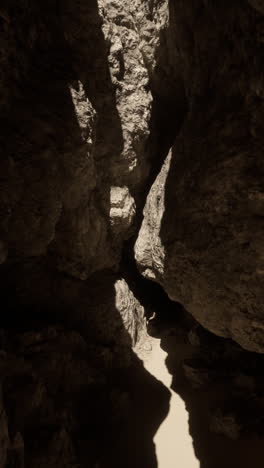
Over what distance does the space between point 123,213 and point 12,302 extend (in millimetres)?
2785

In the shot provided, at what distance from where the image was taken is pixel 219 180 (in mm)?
3693

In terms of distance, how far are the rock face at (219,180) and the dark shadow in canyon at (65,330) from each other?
5.12 feet

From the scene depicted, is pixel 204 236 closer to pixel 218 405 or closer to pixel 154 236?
pixel 154 236

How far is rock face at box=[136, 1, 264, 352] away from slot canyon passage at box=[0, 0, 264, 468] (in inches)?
0.9

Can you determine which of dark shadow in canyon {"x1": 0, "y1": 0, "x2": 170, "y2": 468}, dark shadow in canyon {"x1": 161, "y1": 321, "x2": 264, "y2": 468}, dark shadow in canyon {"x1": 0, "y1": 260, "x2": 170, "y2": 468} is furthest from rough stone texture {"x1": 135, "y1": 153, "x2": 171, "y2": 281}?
dark shadow in canyon {"x1": 161, "y1": 321, "x2": 264, "y2": 468}

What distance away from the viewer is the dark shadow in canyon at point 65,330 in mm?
4078

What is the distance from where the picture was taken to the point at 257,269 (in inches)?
137

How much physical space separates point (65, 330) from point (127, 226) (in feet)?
8.12

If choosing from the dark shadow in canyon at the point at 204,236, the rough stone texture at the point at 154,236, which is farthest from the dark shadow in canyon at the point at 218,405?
the rough stone texture at the point at 154,236

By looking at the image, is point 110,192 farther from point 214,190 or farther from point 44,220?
point 214,190

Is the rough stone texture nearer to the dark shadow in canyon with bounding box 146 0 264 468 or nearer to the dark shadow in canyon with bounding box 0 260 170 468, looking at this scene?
the dark shadow in canyon with bounding box 146 0 264 468

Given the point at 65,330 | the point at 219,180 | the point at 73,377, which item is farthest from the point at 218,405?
the point at 219,180

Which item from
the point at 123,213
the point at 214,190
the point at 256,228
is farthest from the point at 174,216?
the point at 123,213

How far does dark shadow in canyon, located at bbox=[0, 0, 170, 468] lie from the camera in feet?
13.4
